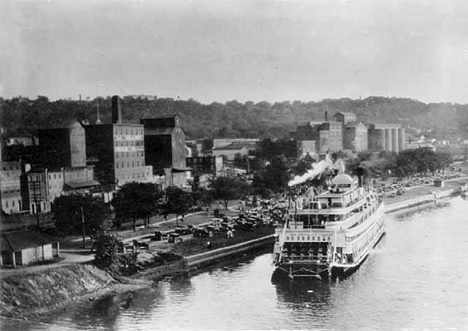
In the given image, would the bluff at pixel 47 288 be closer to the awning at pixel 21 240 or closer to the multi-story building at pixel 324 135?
the awning at pixel 21 240

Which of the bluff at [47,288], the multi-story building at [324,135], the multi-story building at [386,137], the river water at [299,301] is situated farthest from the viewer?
the multi-story building at [386,137]

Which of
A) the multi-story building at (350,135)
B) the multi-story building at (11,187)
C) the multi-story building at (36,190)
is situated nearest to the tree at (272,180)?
the multi-story building at (36,190)

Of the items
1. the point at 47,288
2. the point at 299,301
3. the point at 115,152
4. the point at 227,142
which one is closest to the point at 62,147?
the point at 115,152

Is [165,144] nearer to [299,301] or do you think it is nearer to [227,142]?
[227,142]

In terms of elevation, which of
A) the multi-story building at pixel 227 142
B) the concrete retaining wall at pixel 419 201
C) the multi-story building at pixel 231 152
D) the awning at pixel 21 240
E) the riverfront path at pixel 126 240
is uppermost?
the multi-story building at pixel 227 142

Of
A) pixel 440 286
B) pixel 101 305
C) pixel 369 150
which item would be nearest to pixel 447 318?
pixel 440 286

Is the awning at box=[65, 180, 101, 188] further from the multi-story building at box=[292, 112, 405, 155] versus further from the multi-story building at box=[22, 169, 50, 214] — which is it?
the multi-story building at box=[292, 112, 405, 155]

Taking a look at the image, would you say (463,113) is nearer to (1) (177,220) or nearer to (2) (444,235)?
(2) (444,235)
